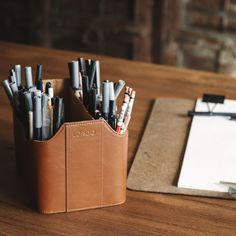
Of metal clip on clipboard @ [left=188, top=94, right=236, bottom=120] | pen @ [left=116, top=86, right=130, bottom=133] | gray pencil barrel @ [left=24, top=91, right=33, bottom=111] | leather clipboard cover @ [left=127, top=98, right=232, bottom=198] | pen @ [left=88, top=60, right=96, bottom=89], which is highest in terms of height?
pen @ [left=88, top=60, right=96, bottom=89]

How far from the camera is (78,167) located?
1254 millimetres

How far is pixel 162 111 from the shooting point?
1.73m

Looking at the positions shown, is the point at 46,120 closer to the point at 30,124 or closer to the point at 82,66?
the point at 30,124

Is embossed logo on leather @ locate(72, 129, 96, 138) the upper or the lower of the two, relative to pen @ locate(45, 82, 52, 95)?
lower

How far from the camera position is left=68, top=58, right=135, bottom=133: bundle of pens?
129cm

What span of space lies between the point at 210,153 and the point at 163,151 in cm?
10

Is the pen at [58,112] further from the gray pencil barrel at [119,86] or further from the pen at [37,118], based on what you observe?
the gray pencil barrel at [119,86]

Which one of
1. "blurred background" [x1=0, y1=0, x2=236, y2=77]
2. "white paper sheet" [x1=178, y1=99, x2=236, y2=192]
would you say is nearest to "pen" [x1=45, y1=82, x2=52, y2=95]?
"white paper sheet" [x1=178, y1=99, x2=236, y2=192]

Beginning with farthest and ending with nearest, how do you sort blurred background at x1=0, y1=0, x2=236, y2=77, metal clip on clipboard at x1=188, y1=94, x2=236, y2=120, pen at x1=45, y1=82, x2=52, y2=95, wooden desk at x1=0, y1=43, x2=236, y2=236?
1. blurred background at x1=0, y1=0, x2=236, y2=77
2. metal clip on clipboard at x1=188, y1=94, x2=236, y2=120
3. pen at x1=45, y1=82, x2=52, y2=95
4. wooden desk at x1=0, y1=43, x2=236, y2=236

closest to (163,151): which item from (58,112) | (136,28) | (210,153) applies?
(210,153)

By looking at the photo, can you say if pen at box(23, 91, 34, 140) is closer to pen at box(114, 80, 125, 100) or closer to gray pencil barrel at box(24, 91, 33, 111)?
gray pencil barrel at box(24, 91, 33, 111)

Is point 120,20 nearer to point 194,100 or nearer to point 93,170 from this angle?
point 194,100

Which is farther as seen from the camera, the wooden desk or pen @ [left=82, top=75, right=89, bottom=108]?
pen @ [left=82, top=75, right=89, bottom=108]

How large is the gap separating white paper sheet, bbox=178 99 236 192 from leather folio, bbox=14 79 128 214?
0.17 meters
